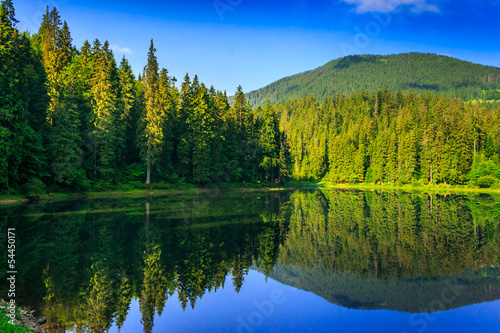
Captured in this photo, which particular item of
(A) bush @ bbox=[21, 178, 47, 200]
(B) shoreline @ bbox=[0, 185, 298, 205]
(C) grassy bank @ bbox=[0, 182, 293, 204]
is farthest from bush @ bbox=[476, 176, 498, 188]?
(A) bush @ bbox=[21, 178, 47, 200]

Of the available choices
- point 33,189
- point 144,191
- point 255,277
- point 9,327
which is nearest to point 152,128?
point 144,191

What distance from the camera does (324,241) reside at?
19.1m

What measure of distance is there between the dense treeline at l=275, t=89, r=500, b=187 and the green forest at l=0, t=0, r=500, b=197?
0.34 metres

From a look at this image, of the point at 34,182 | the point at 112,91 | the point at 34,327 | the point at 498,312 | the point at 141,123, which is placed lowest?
the point at 498,312

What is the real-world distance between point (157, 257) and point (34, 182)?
1144 inches

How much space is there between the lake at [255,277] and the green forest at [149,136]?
17795mm

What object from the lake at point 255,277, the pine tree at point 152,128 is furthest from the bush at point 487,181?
the pine tree at point 152,128

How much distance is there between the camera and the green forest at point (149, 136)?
36.0 meters

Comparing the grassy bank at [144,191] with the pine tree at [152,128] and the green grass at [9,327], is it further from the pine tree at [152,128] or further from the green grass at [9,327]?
the green grass at [9,327]

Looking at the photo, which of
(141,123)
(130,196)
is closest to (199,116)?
(141,123)

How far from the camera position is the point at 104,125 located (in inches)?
1828

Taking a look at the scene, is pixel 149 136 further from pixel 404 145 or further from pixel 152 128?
pixel 404 145

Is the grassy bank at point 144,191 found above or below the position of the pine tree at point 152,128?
below

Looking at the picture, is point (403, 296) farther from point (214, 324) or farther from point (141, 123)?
point (141, 123)
